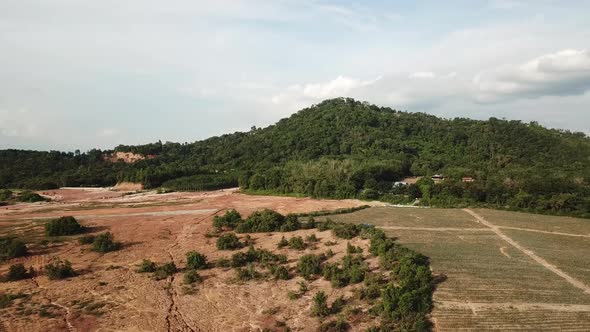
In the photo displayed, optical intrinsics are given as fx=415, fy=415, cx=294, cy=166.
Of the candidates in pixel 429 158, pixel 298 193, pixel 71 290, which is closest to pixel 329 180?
pixel 298 193

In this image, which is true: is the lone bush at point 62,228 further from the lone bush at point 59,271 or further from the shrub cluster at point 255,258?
the shrub cluster at point 255,258

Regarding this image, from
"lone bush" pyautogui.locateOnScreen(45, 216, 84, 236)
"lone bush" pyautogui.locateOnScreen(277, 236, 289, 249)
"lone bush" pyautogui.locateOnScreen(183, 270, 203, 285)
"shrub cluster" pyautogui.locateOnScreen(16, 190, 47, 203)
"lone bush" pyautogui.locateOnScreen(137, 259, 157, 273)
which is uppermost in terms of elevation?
"shrub cluster" pyautogui.locateOnScreen(16, 190, 47, 203)

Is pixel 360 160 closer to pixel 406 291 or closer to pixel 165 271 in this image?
pixel 165 271

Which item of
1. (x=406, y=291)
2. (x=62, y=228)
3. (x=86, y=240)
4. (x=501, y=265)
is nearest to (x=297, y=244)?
(x=406, y=291)

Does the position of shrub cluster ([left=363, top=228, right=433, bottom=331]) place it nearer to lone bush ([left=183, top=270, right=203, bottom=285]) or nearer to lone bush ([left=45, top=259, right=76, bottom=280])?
lone bush ([left=183, top=270, right=203, bottom=285])

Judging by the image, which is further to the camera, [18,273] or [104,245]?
[104,245]

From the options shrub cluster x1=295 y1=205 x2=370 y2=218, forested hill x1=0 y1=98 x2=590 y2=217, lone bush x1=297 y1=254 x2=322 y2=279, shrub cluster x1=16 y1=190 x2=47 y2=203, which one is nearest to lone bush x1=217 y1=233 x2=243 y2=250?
lone bush x1=297 y1=254 x2=322 y2=279

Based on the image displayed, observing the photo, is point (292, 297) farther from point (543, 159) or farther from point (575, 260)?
point (543, 159)
